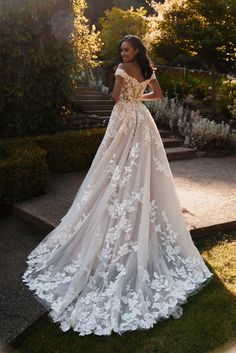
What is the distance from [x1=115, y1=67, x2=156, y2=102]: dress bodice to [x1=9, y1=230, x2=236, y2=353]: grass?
75.6 inches

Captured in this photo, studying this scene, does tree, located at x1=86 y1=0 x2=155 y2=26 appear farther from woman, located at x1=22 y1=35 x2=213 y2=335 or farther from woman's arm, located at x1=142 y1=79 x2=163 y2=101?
woman, located at x1=22 y1=35 x2=213 y2=335

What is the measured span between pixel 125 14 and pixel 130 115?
9292 mm

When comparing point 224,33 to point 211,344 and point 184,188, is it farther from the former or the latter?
point 211,344

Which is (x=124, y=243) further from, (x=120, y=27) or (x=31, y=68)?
(x=120, y=27)

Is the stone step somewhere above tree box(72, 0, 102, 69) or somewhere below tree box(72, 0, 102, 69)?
below

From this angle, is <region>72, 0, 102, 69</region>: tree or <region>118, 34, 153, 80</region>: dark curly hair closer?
<region>118, 34, 153, 80</region>: dark curly hair

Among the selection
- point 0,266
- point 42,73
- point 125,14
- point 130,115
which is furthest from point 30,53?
point 125,14

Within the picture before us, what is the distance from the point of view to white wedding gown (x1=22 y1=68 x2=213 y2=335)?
323cm

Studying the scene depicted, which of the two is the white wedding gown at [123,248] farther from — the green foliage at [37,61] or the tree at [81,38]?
the tree at [81,38]

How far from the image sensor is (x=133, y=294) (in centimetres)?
331

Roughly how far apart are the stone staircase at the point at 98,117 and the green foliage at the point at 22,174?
98.8 inches

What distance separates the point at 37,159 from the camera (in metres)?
5.75

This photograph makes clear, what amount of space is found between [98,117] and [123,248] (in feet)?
19.0

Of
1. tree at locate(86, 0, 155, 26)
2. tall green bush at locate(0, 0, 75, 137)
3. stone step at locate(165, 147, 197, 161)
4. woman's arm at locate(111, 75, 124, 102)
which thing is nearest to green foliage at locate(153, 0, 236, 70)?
stone step at locate(165, 147, 197, 161)
